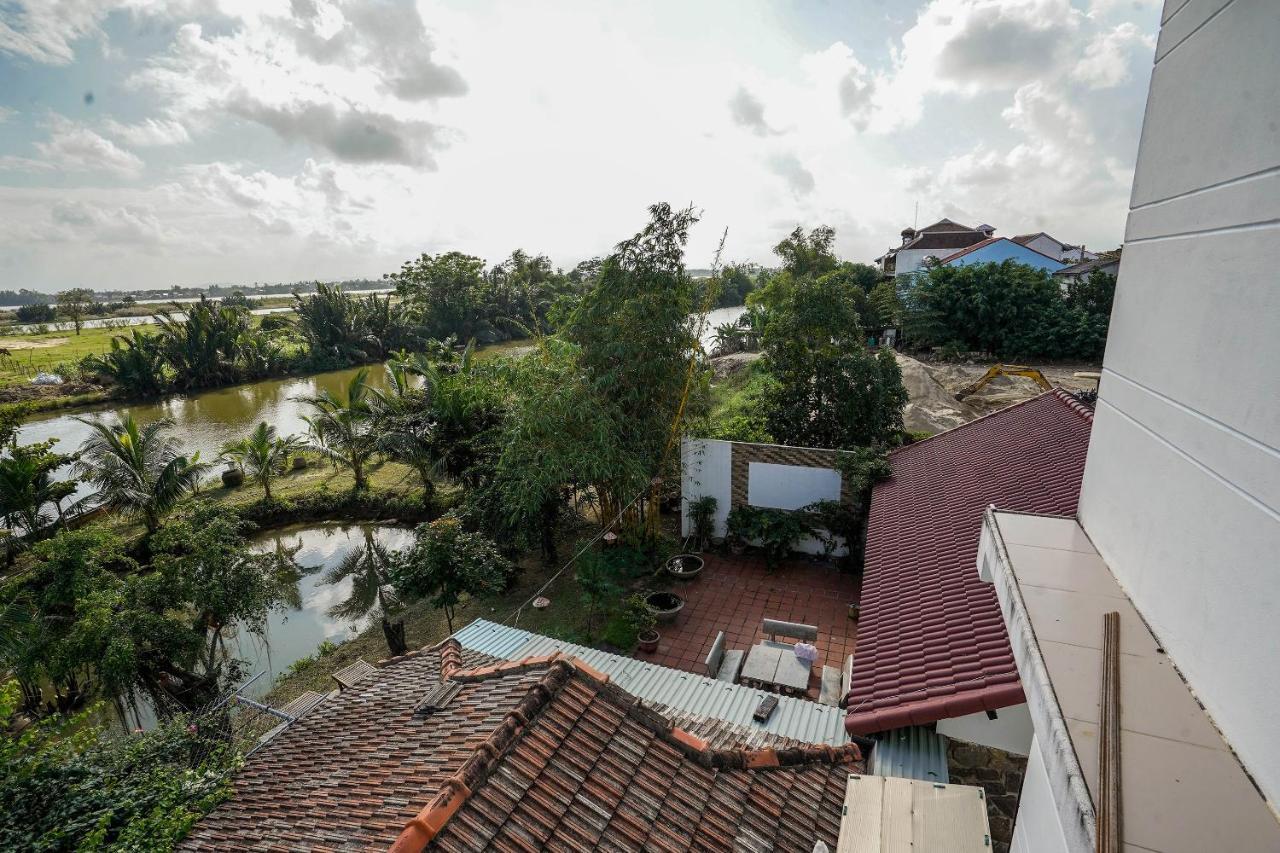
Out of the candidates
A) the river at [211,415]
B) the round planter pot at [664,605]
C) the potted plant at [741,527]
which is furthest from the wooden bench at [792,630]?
the river at [211,415]

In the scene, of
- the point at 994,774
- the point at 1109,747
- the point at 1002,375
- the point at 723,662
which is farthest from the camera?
the point at 1002,375

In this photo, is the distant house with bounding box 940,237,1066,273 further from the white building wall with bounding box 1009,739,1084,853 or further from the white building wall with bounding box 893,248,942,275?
the white building wall with bounding box 1009,739,1084,853

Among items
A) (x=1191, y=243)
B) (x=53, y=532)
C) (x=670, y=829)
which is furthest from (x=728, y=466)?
(x=53, y=532)

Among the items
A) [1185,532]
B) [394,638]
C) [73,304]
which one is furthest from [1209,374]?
[73,304]

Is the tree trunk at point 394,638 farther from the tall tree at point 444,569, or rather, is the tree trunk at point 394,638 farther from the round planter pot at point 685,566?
the round planter pot at point 685,566

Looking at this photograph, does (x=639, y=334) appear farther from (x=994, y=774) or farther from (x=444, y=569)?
(x=994, y=774)

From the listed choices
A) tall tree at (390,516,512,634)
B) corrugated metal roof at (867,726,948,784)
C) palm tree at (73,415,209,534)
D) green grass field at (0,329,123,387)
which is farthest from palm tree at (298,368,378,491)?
green grass field at (0,329,123,387)
